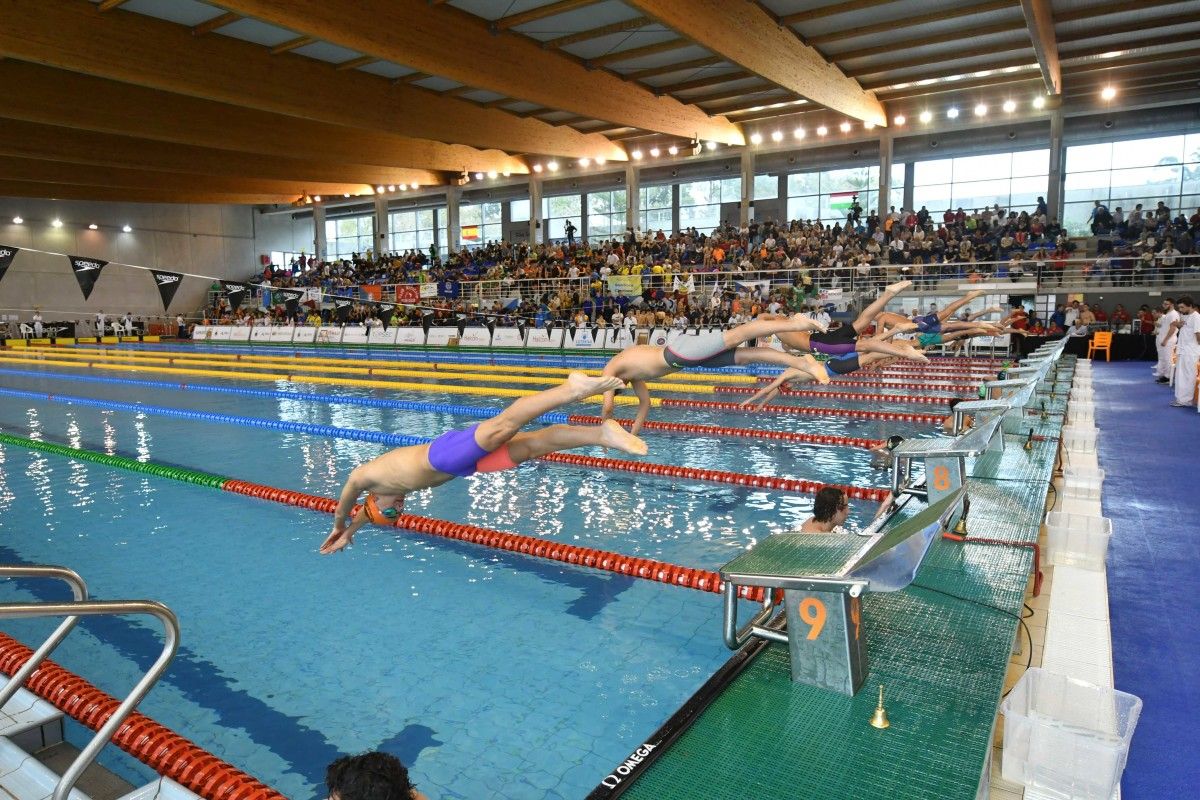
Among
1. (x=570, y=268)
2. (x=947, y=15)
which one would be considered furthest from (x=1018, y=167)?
(x=570, y=268)

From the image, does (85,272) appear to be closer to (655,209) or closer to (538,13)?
(538,13)

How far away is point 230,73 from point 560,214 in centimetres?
1752

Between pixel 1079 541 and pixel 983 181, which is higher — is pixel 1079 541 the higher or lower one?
the lower one

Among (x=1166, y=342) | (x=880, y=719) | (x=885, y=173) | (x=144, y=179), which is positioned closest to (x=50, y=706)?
(x=880, y=719)

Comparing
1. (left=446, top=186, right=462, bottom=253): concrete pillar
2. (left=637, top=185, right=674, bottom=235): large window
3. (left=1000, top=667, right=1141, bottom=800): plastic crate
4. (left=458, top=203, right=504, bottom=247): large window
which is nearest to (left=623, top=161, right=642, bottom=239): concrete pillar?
(left=637, top=185, right=674, bottom=235): large window

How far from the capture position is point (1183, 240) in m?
16.6

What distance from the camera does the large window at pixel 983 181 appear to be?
20.8 meters

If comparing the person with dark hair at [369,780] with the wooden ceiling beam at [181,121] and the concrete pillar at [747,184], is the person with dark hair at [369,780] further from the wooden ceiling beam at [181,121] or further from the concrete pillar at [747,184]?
the concrete pillar at [747,184]

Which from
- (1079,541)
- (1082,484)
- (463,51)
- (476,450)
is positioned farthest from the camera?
(463,51)

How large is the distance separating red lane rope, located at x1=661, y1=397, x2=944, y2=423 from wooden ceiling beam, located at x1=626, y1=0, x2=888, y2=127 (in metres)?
5.07

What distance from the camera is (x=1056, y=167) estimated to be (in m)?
19.4

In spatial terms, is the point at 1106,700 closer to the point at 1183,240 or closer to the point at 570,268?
the point at 1183,240

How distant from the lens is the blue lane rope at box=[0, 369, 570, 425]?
9750 mm

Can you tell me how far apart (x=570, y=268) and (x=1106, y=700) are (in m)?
21.3
